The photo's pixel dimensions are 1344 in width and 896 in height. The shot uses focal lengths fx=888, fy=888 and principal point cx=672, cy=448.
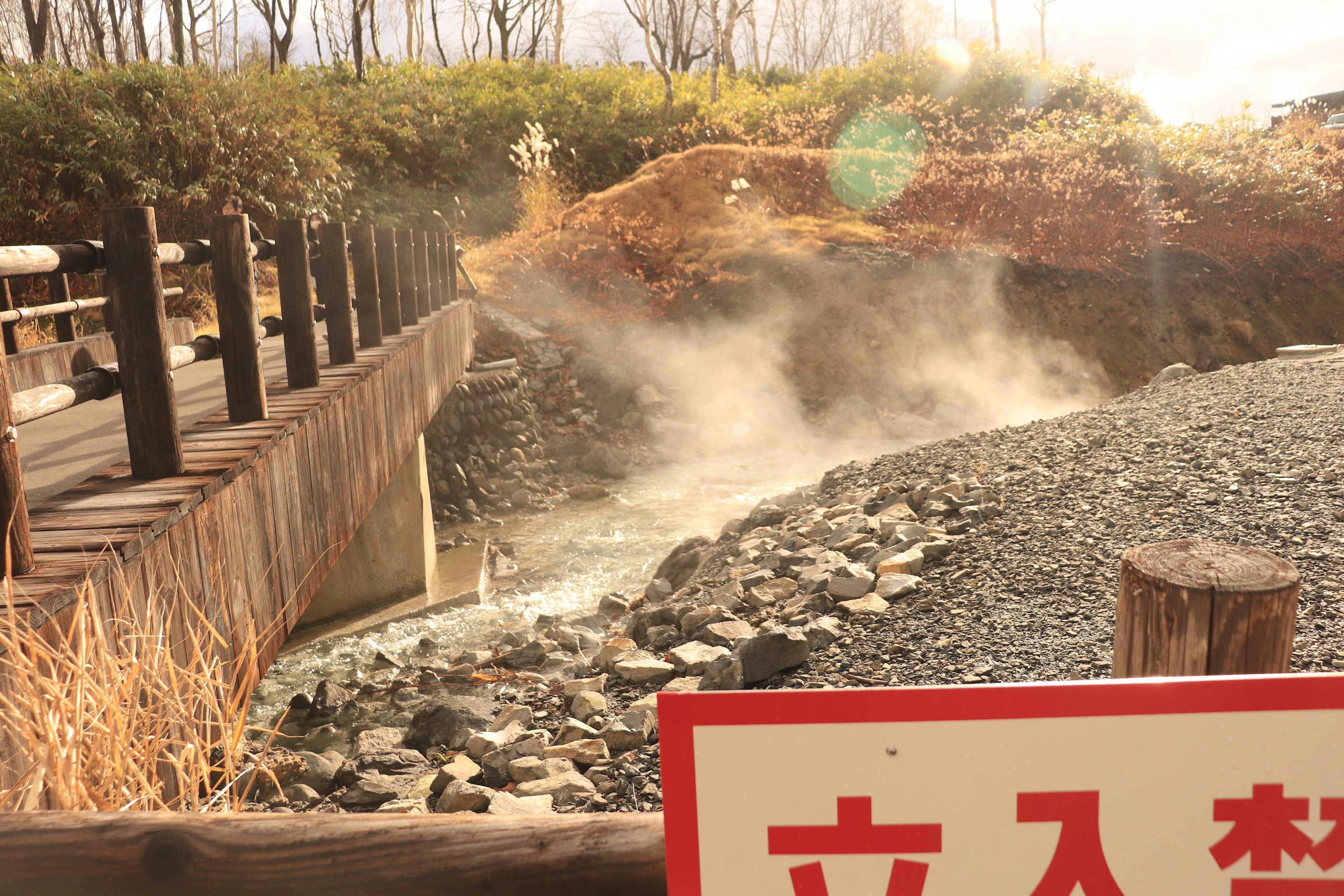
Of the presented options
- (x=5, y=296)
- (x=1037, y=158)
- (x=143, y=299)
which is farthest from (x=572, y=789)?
(x=1037, y=158)

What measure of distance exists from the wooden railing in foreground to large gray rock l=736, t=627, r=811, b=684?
8.14 ft

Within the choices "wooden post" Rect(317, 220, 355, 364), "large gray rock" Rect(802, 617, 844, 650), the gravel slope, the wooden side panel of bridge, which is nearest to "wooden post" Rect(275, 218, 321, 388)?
the wooden side panel of bridge

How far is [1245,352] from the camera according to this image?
508 inches

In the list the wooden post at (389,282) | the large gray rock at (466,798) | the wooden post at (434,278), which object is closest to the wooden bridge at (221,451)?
the wooden post at (389,282)

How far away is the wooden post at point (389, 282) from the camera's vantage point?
6.73 metres

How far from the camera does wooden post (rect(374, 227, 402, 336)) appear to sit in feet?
22.1

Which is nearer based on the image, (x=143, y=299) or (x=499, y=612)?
(x=143, y=299)

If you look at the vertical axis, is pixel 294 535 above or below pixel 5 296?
below

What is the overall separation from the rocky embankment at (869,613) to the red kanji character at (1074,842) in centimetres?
191

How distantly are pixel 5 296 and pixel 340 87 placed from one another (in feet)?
54.7

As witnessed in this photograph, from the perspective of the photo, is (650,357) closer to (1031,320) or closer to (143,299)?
(1031,320)

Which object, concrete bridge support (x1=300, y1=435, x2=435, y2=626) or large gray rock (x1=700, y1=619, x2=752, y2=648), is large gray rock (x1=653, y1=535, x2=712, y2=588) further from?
concrete bridge support (x1=300, y1=435, x2=435, y2=626)

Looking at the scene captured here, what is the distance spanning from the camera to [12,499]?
202 cm

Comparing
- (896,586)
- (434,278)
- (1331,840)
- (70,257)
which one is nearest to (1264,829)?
(1331,840)
